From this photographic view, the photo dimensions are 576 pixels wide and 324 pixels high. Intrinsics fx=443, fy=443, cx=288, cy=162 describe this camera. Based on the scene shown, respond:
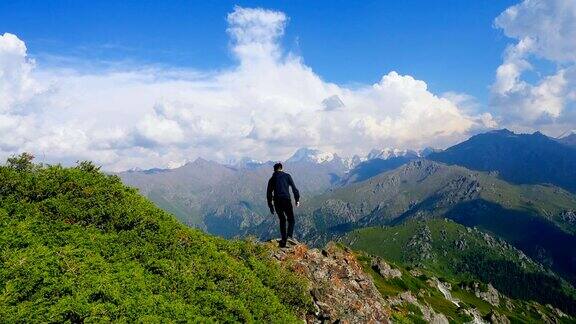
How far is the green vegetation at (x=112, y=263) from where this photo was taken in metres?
15.5

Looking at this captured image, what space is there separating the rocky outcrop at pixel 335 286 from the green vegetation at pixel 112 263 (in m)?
1.55

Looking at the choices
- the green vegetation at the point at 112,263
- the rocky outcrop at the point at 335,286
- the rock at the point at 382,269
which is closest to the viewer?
the green vegetation at the point at 112,263

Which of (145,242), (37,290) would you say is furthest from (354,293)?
(37,290)

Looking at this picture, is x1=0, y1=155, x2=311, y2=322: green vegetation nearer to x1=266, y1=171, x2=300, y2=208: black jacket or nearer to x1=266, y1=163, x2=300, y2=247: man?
x1=266, y1=163, x2=300, y2=247: man

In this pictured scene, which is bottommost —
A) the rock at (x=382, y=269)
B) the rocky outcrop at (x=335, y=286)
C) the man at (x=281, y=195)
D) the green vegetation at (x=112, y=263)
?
the rock at (x=382, y=269)

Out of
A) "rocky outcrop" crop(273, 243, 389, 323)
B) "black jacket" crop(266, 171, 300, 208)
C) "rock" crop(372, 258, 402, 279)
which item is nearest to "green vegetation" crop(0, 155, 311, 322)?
"rocky outcrop" crop(273, 243, 389, 323)

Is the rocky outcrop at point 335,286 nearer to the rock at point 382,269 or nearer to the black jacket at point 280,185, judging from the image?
the black jacket at point 280,185

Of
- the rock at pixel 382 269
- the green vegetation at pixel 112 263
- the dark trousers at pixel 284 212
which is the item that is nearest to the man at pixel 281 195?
the dark trousers at pixel 284 212

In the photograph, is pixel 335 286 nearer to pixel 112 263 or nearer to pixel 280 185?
pixel 280 185

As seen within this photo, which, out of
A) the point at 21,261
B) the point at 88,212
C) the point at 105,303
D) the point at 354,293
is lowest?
the point at 354,293

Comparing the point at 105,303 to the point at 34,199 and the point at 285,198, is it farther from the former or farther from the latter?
the point at 285,198

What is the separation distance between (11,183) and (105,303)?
10.6 m

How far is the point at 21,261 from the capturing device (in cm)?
1630

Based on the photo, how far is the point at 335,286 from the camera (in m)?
28.6
